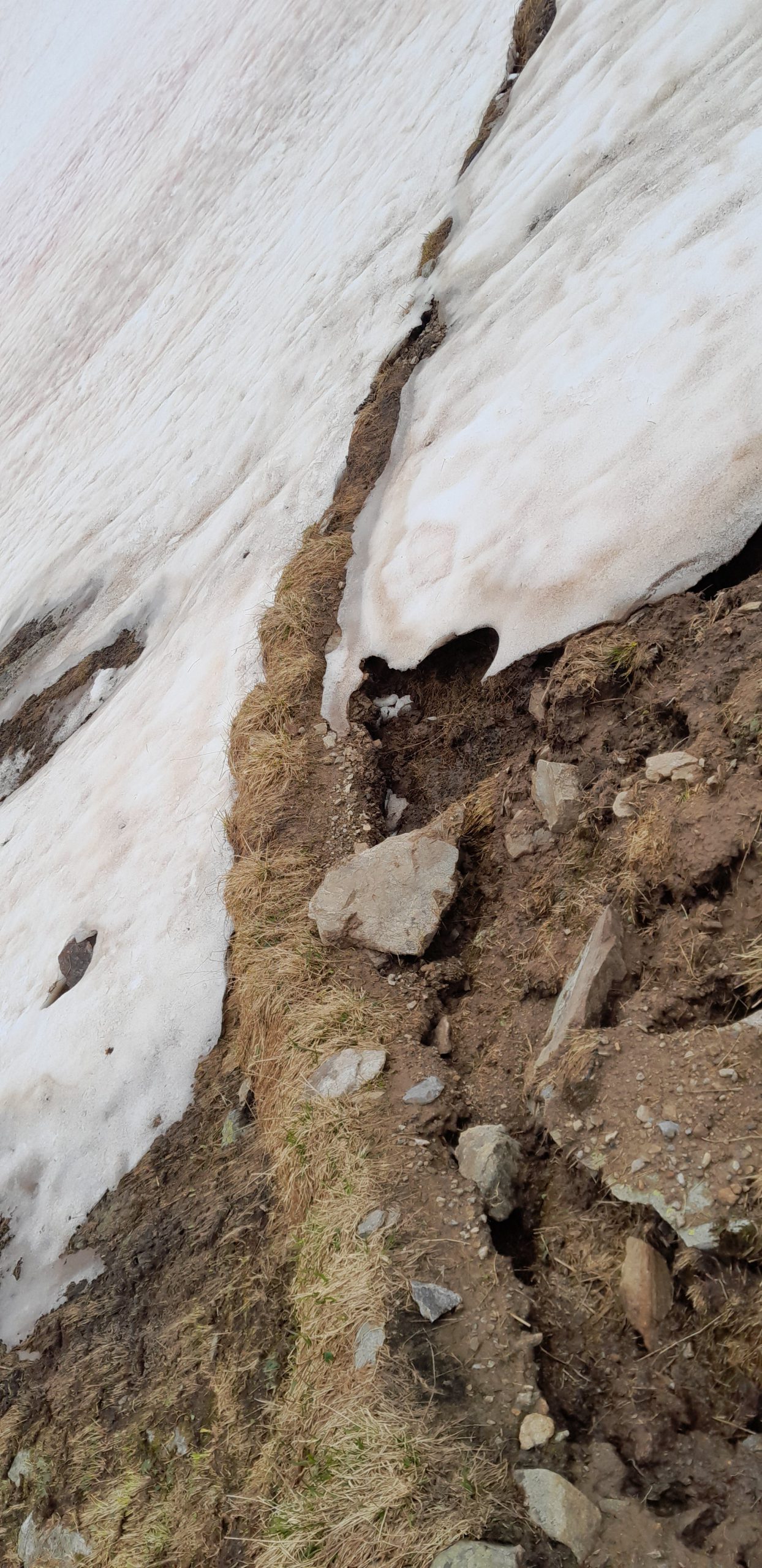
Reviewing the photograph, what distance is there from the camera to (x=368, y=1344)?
134 inches

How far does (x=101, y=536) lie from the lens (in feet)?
38.8

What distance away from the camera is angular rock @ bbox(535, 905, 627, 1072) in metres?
3.64

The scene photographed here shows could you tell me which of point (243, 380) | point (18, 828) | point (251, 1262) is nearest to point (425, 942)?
point (251, 1262)

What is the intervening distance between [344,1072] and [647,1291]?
1.70 metres

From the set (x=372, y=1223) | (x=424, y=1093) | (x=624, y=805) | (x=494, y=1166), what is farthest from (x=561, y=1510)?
(x=624, y=805)

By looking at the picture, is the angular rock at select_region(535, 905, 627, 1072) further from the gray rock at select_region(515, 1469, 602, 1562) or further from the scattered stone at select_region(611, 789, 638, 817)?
the gray rock at select_region(515, 1469, 602, 1562)

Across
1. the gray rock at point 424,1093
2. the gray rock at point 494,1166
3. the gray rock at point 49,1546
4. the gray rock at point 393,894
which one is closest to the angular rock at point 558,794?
the gray rock at point 393,894

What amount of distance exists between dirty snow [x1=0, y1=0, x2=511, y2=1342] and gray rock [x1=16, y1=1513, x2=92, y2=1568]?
3.27ft

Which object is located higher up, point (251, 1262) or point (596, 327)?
point (596, 327)

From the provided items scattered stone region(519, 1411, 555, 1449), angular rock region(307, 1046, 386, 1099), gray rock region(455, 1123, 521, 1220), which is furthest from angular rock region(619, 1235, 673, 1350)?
angular rock region(307, 1046, 386, 1099)

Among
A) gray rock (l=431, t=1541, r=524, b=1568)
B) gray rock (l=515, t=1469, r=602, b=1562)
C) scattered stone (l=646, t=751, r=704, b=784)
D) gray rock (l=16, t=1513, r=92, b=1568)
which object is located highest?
scattered stone (l=646, t=751, r=704, b=784)

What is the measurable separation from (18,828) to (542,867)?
19.3 feet

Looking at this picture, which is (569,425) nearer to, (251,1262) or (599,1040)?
(599,1040)

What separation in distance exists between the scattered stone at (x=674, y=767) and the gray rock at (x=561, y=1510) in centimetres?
248
